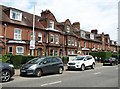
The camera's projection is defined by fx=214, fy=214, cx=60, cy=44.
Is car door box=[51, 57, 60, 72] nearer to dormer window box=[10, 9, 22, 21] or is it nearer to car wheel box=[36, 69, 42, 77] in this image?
car wheel box=[36, 69, 42, 77]

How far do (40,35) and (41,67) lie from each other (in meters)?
20.3

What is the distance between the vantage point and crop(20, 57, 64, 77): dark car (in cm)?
1666

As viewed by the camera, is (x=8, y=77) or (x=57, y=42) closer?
(x=8, y=77)

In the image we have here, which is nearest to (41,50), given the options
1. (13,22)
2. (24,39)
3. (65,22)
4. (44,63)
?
(24,39)

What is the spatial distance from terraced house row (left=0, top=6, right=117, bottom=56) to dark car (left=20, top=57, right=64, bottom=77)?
12466 mm

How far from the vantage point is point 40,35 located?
1458 inches

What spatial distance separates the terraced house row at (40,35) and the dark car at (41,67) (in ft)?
40.9

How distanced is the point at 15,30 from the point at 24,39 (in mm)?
2245

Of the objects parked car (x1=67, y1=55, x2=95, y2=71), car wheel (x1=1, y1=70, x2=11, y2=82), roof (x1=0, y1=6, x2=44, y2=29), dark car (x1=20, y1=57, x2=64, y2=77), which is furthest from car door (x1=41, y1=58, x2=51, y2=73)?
roof (x1=0, y1=6, x2=44, y2=29)

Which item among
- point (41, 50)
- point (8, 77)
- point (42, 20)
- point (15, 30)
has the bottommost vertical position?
point (8, 77)

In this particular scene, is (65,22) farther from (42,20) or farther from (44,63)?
(44,63)

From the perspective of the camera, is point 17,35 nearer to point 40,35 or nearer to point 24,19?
point 24,19

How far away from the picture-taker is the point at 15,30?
104 ft

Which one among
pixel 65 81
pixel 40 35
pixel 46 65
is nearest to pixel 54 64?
pixel 46 65
